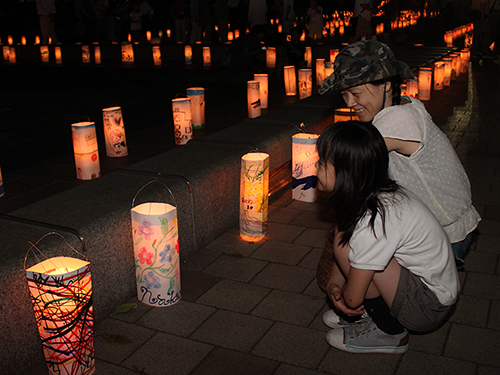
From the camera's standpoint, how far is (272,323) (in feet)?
9.68

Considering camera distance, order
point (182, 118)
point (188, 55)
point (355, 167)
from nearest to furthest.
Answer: point (355, 167) → point (182, 118) → point (188, 55)

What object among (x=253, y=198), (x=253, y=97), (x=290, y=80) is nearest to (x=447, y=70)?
(x=290, y=80)

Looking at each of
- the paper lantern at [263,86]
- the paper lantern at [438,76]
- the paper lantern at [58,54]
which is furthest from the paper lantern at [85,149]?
the paper lantern at [58,54]

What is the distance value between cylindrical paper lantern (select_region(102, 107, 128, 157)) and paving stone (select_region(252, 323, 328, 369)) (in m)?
3.25

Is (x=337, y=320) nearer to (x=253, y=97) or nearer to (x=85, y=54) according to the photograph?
(x=253, y=97)

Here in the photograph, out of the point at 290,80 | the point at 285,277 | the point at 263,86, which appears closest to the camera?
the point at 285,277

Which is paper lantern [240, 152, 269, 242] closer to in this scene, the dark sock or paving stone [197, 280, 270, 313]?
paving stone [197, 280, 270, 313]

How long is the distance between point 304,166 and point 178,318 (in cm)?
217

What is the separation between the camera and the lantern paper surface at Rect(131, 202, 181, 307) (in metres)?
2.93

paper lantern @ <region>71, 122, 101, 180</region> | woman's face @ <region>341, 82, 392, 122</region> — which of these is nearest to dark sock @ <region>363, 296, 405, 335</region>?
woman's face @ <region>341, 82, 392, 122</region>

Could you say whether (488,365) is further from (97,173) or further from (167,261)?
(97,173)

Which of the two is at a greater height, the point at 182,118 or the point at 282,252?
the point at 182,118

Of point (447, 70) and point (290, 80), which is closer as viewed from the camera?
point (290, 80)

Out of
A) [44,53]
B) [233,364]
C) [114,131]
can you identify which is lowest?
[233,364]
